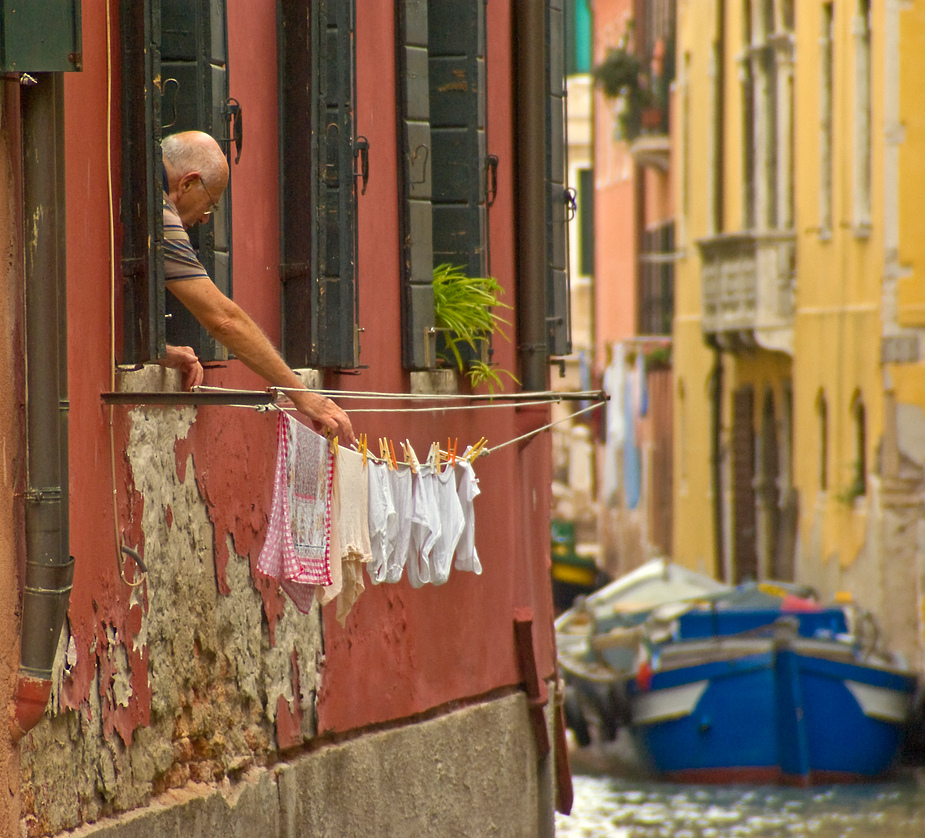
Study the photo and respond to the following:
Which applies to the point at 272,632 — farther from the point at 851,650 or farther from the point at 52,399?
the point at 851,650

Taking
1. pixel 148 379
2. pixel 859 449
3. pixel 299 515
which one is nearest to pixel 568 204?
pixel 299 515

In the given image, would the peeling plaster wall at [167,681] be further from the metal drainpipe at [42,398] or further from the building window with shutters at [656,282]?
the building window with shutters at [656,282]

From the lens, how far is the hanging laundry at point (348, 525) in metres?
6.13

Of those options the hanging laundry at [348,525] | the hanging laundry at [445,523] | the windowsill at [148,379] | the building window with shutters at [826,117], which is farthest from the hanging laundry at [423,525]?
the building window with shutters at [826,117]

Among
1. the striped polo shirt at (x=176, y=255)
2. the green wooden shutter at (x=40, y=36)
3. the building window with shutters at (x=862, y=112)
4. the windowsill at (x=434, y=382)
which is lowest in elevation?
the windowsill at (x=434, y=382)

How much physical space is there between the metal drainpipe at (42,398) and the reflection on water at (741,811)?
9.78m

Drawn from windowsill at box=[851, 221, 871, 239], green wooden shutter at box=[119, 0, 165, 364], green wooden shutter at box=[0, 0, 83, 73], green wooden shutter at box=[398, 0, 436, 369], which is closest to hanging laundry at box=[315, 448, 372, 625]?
green wooden shutter at box=[119, 0, 165, 364]

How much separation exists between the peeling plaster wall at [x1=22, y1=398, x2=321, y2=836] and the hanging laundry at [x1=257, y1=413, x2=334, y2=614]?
352 millimetres

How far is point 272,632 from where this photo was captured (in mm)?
6930

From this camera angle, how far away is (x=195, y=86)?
6098mm

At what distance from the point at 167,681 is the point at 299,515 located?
25.4 inches

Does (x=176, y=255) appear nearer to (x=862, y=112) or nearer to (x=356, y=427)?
(x=356, y=427)

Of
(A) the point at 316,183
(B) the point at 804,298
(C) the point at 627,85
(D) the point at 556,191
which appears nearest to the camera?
(A) the point at 316,183

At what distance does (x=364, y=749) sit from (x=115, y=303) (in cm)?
243
